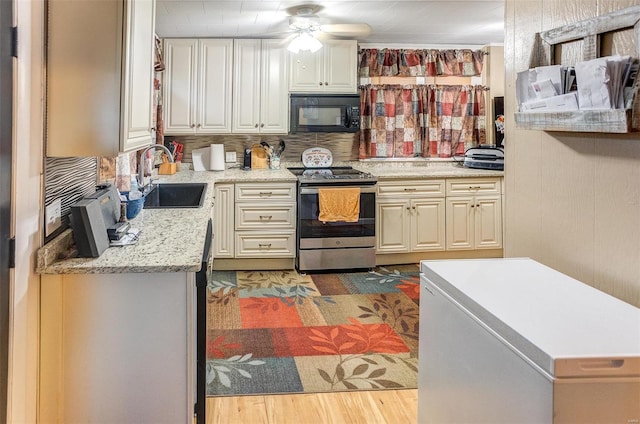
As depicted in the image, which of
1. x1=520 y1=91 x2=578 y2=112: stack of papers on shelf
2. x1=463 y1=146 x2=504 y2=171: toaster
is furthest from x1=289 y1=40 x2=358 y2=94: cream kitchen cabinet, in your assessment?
x1=520 y1=91 x2=578 y2=112: stack of papers on shelf

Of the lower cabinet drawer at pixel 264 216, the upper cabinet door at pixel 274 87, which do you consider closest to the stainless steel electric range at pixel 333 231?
the lower cabinet drawer at pixel 264 216

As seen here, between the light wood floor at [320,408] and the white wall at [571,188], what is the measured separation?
2.90ft

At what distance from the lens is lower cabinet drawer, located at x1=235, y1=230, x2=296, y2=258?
4957 mm

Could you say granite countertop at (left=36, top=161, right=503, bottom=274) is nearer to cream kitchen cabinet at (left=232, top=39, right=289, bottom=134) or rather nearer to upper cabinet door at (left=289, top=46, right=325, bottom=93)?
cream kitchen cabinet at (left=232, top=39, right=289, bottom=134)

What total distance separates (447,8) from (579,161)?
2.72 m

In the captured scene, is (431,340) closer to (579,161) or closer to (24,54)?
(579,161)

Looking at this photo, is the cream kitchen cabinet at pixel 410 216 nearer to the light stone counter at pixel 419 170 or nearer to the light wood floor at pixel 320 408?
the light stone counter at pixel 419 170

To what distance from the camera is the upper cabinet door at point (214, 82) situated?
517 centimetres

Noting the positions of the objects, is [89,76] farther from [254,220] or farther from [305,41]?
[254,220]

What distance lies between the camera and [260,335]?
344 centimetres

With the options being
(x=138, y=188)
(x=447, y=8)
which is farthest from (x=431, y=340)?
(x=447, y=8)

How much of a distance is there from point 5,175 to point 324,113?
3.92 metres

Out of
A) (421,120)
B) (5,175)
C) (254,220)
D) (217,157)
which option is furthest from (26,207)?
(421,120)

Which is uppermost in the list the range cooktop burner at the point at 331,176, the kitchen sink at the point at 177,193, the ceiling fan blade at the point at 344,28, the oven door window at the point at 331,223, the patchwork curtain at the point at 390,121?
the ceiling fan blade at the point at 344,28
